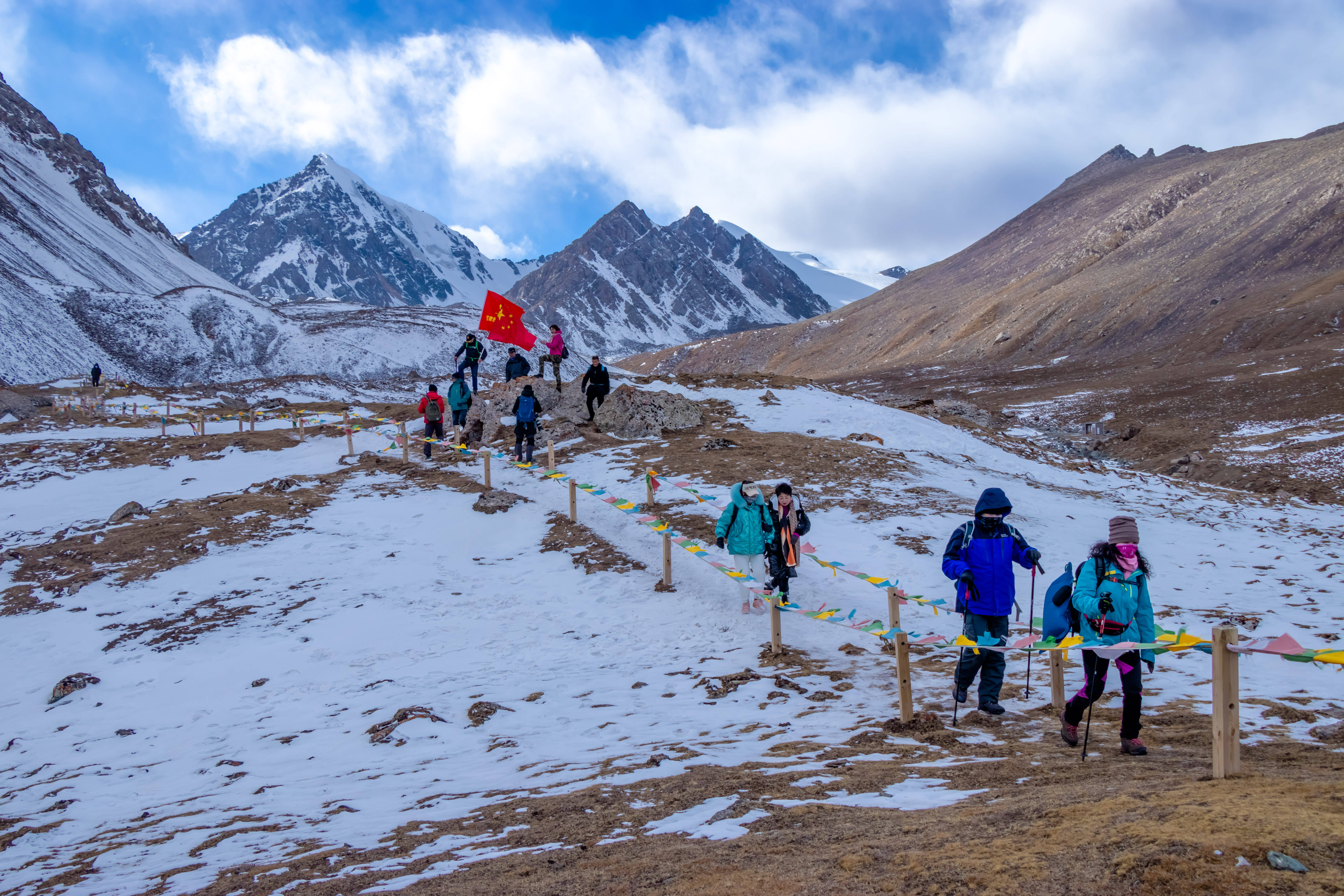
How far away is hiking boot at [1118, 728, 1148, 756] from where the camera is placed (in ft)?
16.6

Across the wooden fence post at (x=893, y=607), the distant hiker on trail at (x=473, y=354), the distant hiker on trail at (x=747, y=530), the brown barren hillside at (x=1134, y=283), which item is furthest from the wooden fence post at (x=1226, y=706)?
the brown barren hillside at (x=1134, y=283)

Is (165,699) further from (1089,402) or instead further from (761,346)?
(761,346)

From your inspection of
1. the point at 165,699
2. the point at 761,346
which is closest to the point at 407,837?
the point at 165,699

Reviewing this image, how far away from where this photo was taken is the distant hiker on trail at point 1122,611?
A: 5066 millimetres

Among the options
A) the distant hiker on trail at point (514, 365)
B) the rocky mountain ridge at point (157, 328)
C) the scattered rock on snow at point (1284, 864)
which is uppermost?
the rocky mountain ridge at point (157, 328)

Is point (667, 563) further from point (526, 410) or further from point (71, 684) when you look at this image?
point (526, 410)

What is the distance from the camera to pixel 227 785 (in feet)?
21.7

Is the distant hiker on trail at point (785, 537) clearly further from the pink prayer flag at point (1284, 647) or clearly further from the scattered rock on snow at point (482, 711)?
the pink prayer flag at point (1284, 647)

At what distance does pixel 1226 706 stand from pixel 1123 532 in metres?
1.30

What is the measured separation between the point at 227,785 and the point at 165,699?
126 inches

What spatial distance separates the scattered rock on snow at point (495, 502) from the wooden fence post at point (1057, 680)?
11.8m

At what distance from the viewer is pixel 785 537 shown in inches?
377

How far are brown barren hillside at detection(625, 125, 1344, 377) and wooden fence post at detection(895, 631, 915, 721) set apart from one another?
54.0 meters

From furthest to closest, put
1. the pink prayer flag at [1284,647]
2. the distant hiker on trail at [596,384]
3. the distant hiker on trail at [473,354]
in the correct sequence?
the distant hiker on trail at [473,354], the distant hiker on trail at [596,384], the pink prayer flag at [1284,647]
